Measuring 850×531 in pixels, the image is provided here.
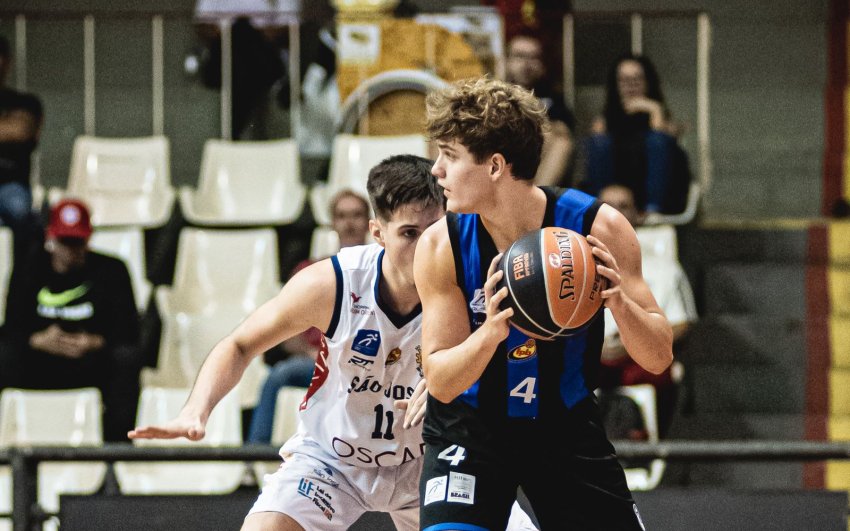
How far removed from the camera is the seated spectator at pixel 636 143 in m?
7.81

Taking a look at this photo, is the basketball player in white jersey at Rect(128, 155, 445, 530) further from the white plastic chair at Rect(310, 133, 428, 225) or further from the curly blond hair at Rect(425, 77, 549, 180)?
the white plastic chair at Rect(310, 133, 428, 225)

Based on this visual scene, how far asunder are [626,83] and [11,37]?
4642 millimetres

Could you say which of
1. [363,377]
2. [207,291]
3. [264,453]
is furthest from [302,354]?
[363,377]

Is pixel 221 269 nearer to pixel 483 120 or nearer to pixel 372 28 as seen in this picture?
pixel 372 28

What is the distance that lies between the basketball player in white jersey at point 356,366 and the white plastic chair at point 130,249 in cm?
378

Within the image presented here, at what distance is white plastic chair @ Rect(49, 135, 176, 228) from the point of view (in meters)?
8.48

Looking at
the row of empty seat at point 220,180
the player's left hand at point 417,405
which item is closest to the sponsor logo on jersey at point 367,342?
the player's left hand at point 417,405

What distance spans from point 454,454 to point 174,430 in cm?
77

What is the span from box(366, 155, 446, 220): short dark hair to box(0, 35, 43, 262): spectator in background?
14.8ft

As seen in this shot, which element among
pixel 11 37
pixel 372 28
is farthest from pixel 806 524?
pixel 11 37

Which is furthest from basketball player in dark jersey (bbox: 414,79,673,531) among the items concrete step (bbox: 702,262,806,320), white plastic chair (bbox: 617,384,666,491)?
concrete step (bbox: 702,262,806,320)

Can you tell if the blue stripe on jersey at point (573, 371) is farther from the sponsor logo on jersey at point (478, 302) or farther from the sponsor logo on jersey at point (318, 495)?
the sponsor logo on jersey at point (318, 495)

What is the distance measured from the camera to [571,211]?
3.39 meters

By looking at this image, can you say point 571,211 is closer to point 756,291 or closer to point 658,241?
point 658,241
